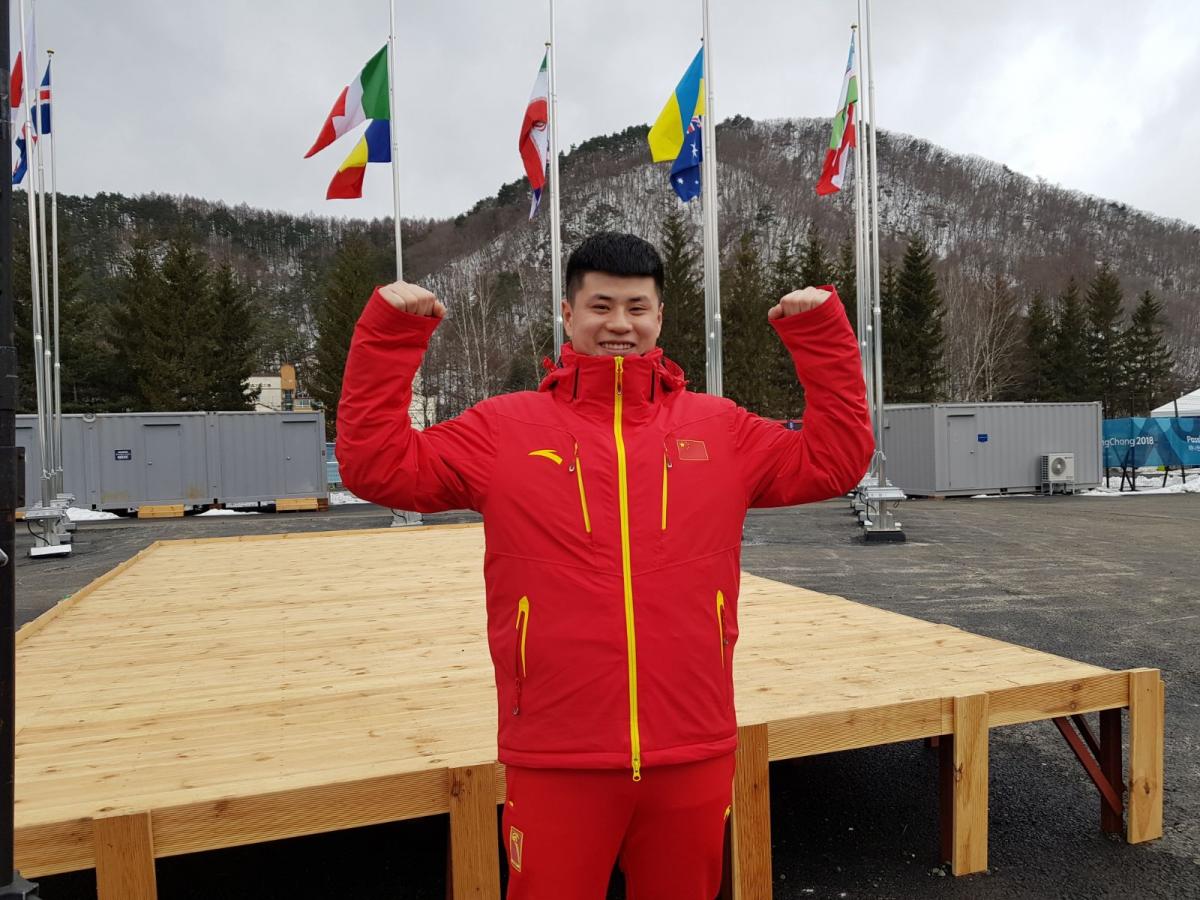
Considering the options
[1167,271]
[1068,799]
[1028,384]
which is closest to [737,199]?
[1167,271]

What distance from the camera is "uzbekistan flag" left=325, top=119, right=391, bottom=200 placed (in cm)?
1100

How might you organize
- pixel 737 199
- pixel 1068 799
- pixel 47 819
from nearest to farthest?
1. pixel 47 819
2. pixel 1068 799
3. pixel 737 199

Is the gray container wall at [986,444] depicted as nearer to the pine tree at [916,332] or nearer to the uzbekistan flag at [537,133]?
the uzbekistan flag at [537,133]

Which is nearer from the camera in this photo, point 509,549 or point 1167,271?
point 509,549

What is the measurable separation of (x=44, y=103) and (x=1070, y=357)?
129 feet

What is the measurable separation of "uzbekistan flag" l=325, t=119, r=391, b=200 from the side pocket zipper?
10299mm

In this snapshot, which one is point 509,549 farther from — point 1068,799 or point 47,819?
point 1068,799

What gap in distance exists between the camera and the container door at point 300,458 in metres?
20.0

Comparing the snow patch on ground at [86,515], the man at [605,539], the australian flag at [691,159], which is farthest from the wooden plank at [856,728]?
the snow patch on ground at [86,515]

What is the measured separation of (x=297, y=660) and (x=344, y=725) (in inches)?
39.8

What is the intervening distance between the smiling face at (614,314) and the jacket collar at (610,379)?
3 centimetres

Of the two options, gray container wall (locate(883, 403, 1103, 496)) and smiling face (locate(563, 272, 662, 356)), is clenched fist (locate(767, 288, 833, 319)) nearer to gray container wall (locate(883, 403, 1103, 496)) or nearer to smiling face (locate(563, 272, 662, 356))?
smiling face (locate(563, 272, 662, 356))

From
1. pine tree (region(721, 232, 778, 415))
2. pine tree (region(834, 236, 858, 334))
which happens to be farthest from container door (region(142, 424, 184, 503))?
pine tree (region(834, 236, 858, 334))

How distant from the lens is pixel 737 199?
10762cm
